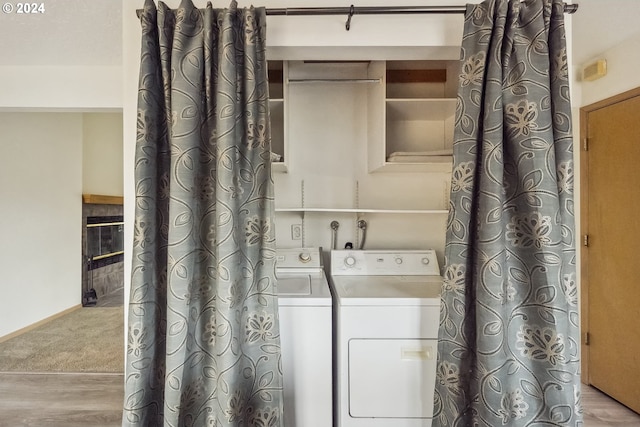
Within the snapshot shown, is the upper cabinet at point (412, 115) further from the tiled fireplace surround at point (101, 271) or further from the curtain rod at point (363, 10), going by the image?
the tiled fireplace surround at point (101, 271)

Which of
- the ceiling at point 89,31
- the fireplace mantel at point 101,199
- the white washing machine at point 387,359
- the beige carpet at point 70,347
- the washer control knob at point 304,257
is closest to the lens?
the white washing machine at point 387,359

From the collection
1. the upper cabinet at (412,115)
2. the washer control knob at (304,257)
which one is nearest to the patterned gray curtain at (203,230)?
the washer control knob at (304,257)

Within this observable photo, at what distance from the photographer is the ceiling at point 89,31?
1749 mm

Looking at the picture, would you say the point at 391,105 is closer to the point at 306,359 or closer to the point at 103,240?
the point at 306,359

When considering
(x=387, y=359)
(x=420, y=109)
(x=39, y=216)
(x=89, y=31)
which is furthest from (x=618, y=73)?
(x=39, y=216)

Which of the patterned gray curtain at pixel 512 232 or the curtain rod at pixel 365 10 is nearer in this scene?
the patterned gray curtain at pixel 512 232

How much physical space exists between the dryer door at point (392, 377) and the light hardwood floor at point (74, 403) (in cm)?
135

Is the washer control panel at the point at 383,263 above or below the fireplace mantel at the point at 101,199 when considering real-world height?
below

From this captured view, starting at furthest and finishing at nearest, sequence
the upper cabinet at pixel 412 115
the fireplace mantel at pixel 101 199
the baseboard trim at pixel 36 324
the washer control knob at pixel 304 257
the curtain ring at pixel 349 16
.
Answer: the fireplace mantel at pixel 101 199 → the baseboard trim at pixel 36 324 → the washer control knob at pixel 304 257 → the upper cabinet at pixel 412 115 → the curtain ring at pixel 349 16

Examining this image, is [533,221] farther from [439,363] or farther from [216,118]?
[216,118]

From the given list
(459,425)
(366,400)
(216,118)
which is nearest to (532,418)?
(459,425)

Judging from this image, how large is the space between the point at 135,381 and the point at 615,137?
3.06m

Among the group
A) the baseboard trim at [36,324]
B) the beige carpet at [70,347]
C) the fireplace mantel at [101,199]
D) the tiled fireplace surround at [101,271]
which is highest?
the fireplace mantel at [101,199]

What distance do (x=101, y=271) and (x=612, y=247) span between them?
5663 mm
